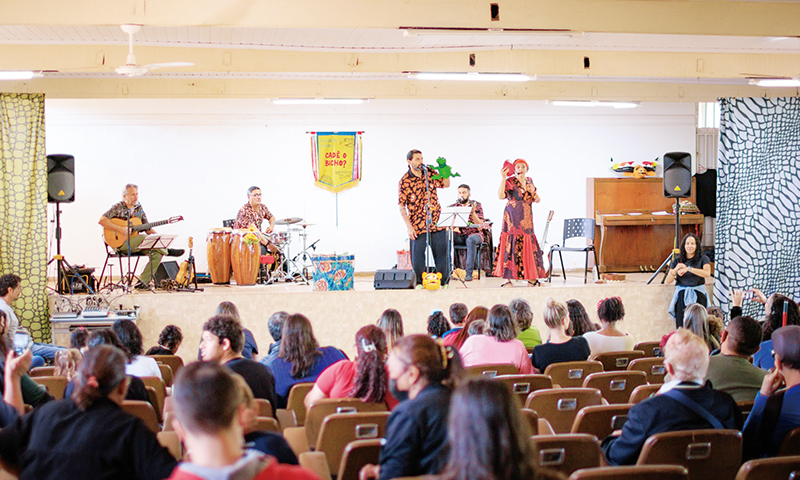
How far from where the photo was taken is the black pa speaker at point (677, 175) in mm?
8891

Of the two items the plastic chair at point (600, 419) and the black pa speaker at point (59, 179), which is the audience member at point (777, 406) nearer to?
the plastic chair at point (600, 419)

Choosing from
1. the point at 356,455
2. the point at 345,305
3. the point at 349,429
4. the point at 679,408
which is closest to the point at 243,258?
the point at 345,305

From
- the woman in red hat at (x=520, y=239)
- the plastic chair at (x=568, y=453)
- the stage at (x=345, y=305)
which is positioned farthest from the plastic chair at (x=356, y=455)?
the woman in red hat at (x=520, y=239)

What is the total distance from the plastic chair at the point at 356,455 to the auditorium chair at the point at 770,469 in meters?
1.18

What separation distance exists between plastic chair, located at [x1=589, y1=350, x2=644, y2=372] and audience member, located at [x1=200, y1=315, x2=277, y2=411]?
2.15m

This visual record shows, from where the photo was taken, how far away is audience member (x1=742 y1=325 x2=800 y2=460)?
2828 mm

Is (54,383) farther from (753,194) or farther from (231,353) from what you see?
(753,194)

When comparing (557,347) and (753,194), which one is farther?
(753,194)

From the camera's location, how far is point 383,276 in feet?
26.5

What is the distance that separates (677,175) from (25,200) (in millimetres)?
7361

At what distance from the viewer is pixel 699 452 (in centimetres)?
253

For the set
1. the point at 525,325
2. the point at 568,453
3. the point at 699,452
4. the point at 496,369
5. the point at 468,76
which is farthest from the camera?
the point at 468,76

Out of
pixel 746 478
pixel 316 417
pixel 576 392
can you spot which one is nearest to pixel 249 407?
pixel 316 417

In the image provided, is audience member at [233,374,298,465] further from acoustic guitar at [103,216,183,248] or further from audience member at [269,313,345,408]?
acoustic guitar at [103,216,183,248]
